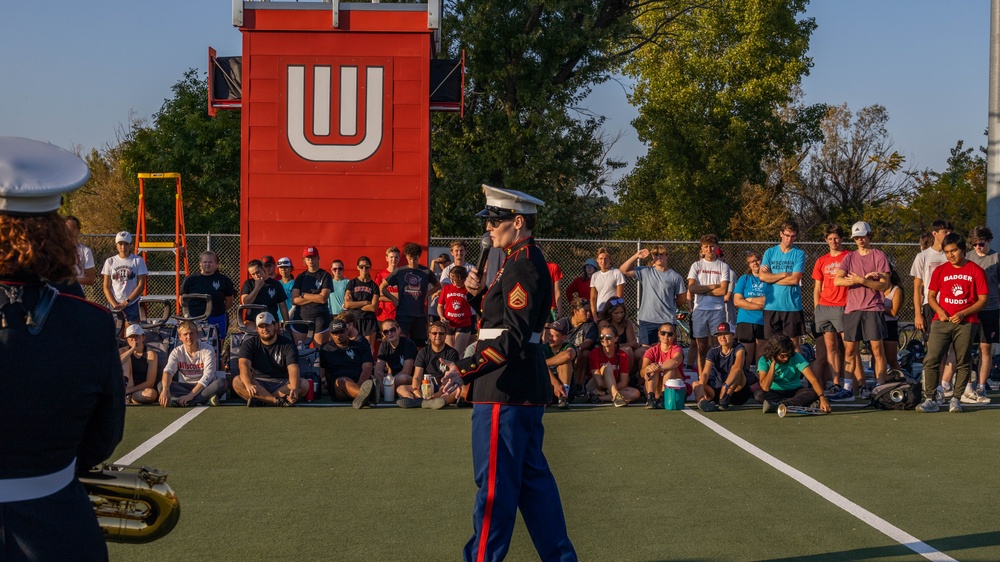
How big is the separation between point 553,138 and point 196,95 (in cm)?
1367

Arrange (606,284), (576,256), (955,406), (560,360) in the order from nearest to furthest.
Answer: (955,406) → (560,360) → (606,284) → (576,256)

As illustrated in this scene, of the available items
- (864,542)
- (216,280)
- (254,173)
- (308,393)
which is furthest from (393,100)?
(864,542)

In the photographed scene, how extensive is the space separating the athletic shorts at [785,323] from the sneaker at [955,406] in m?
1.97

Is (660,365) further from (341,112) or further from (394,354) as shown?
(341,112)

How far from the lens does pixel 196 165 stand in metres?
32.7

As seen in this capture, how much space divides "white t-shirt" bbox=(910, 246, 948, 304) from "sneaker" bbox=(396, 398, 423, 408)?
234 inches

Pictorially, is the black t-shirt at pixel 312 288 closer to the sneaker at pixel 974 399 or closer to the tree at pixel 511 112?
the sneaker at pixel 974 399

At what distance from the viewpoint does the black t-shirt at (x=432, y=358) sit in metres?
12.0

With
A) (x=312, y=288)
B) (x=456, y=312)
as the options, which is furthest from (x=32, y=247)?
(x=312, y=288)

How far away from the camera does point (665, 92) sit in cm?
3659

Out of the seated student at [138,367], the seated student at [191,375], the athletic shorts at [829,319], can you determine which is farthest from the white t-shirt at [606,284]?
the seated student at [138,367]

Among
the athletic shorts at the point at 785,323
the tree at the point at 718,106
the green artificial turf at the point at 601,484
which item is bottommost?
the green artificial turf at the point at 601,484

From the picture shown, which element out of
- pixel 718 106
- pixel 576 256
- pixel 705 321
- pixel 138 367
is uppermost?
pixel 718 106

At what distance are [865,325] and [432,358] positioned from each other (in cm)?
490
